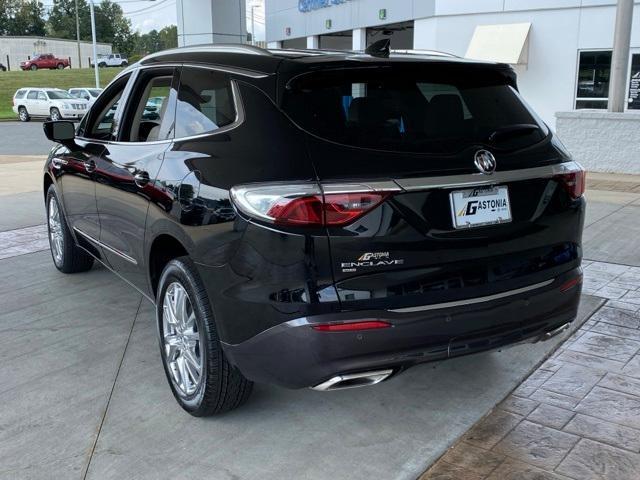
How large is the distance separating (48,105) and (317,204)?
109 ft

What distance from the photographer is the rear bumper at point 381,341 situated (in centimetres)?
264

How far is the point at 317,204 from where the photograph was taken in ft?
8.54

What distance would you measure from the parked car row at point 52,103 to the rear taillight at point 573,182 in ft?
101

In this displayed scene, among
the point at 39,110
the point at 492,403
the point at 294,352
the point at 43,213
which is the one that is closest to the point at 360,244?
the point at 294,352

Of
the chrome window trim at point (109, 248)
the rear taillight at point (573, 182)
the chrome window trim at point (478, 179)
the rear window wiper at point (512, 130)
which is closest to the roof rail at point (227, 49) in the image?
the chrome window trim at point (478, 179)

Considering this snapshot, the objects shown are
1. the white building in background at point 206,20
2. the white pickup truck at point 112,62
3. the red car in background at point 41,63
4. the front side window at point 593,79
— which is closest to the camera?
the white building in background at point 206,20

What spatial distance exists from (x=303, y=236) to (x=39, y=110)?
1349 inches

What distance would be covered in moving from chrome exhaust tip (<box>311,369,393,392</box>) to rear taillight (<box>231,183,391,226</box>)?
0.64 m

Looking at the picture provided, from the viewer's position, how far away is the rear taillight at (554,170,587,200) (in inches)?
125

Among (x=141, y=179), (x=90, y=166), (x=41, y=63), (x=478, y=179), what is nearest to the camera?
(x=478, y=179)

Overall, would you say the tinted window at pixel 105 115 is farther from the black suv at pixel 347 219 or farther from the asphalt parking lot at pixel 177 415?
the asphalt parking lot at pixel 177 415

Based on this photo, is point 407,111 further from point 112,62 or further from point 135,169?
point 112,62

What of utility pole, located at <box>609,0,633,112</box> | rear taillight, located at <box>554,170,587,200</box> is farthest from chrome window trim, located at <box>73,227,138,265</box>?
utility pole, located at <box>609,0,633,112</box>

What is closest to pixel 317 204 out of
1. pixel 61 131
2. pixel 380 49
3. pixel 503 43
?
pixel 380 49
